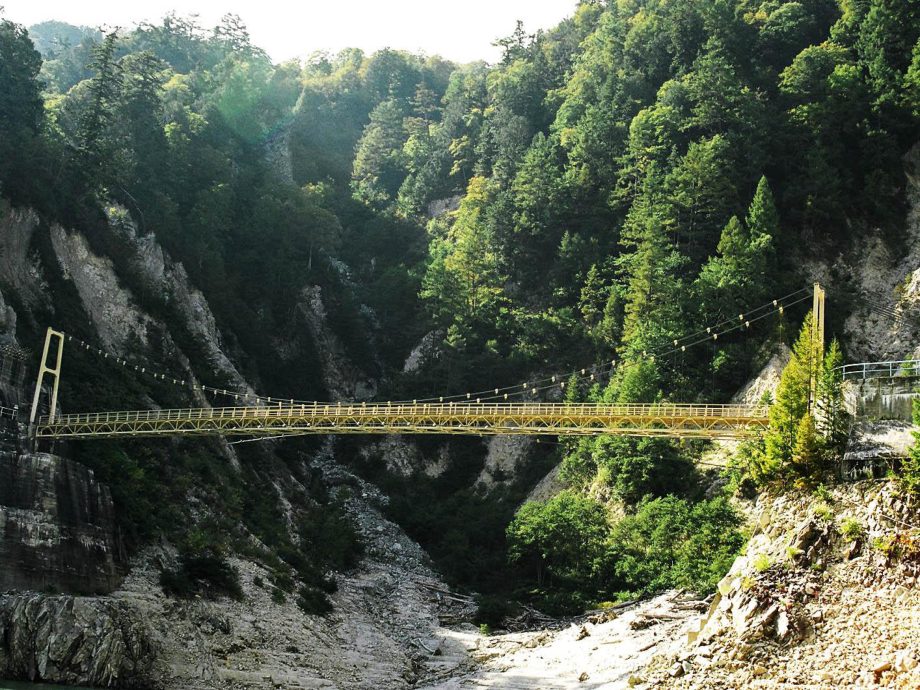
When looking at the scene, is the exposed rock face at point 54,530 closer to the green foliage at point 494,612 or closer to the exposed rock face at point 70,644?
the exposed rock face at point 70,644

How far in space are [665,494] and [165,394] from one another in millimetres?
24731

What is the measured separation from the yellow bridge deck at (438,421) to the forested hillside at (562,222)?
149 inches

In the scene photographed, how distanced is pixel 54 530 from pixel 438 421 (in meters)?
15.3

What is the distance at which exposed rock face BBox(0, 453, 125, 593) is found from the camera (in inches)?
1316

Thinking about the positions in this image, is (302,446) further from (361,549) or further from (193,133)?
(193,133)

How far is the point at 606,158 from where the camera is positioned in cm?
6278

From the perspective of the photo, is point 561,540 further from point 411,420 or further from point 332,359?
point 332,359

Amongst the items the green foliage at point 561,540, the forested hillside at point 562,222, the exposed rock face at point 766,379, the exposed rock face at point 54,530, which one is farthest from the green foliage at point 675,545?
the exposed rock face at point 54,530

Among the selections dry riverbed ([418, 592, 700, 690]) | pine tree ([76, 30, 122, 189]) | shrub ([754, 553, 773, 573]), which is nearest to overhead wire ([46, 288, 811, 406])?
dry riverbed ([418, 592, 700, 690])

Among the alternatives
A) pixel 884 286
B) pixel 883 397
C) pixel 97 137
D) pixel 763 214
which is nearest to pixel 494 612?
pixel 883 397

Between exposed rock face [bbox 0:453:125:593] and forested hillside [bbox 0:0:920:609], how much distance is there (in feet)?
9.46

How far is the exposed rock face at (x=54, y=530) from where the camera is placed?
33438 millimetres

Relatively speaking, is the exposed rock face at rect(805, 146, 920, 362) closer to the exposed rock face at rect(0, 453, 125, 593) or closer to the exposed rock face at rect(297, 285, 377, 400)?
the exposed rock face at rect(297, 285, 377, 400)

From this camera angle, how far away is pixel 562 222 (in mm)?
63719
